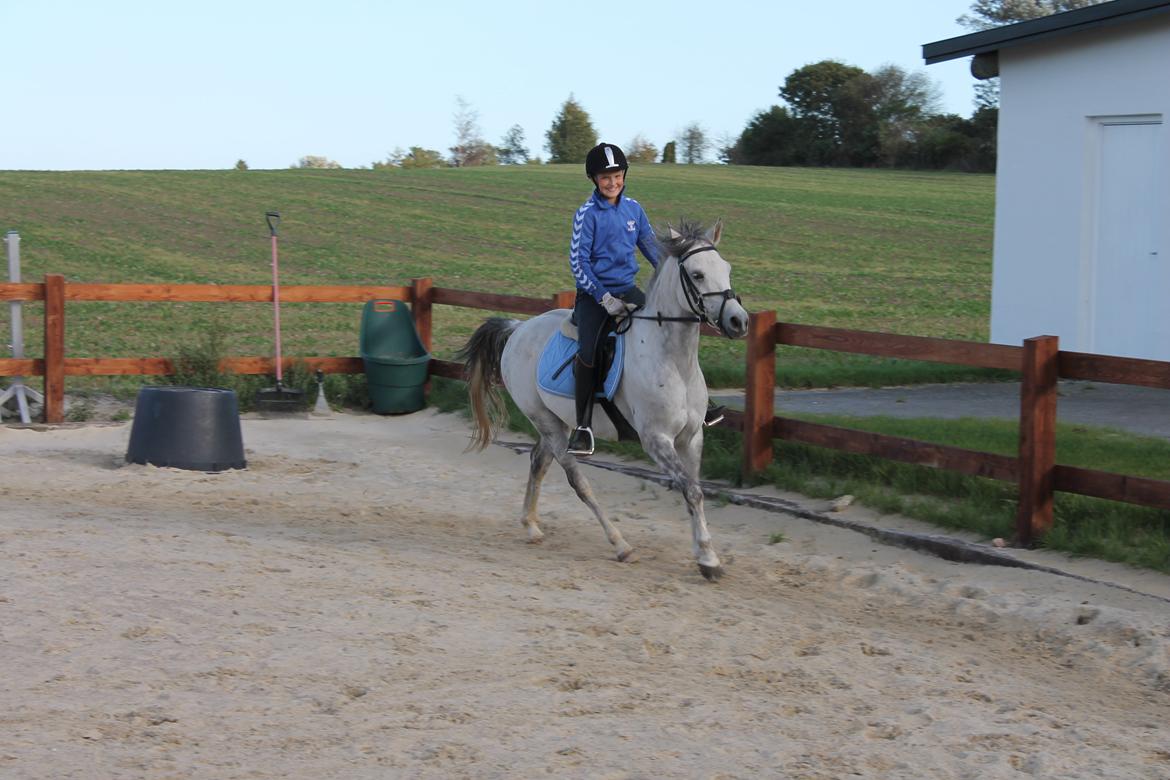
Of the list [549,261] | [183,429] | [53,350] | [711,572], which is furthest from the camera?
[549,261]

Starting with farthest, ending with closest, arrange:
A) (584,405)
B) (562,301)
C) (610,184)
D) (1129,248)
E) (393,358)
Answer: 1. (1129,248)
2. (393,358)
3. (562,301)
4. (584,405)
5. (610,184)

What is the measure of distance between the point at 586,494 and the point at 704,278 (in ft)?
5.84

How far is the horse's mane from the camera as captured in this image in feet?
25.1

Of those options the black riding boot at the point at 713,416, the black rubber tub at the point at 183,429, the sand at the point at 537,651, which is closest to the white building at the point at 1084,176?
the sand at the point at 537,651

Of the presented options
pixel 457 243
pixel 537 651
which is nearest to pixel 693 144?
pixel 457 243

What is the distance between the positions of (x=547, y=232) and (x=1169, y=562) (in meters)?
36.8

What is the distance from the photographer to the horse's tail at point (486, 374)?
31.4 ft

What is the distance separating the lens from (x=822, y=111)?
8512cm

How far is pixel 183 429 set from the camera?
413 inches

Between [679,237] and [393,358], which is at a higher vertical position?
[679,237]

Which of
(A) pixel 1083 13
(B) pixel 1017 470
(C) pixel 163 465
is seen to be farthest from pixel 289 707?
(A) pixel 1083 13

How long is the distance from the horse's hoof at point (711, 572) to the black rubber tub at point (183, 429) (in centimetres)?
470

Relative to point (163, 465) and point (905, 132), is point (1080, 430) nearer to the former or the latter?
point (163, 465)

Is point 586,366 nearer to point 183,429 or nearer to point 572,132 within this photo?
point 183,429
